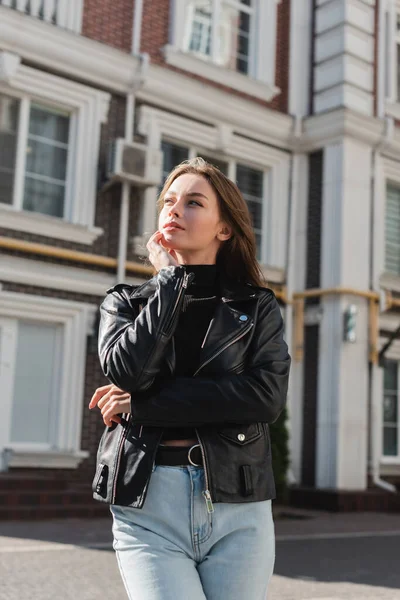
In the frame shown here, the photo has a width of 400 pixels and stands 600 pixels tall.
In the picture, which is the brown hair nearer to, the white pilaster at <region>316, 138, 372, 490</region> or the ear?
the ear

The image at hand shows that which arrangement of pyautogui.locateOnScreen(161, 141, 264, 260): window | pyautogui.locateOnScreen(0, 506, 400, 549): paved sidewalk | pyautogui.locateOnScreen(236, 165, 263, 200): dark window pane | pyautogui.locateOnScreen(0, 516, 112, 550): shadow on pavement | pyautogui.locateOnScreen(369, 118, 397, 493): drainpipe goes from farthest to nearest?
1. pyautogui.locateOnScreen(236, 165, 263, 200): dark window pane
2. pyautogui.locateOnScreen(161, 141, 264, 260): window
3. pyautogui.locateOnScreen(369, 118, 397, 493): drainpipe
4. pyautogui.locateOnScreen(0, 506, 400, 549): paved sidewalk
5. pyautogui.locateOnScreen(0, 516, 112, 550): shadow on pavement

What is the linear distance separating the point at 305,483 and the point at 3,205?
6.29 meters

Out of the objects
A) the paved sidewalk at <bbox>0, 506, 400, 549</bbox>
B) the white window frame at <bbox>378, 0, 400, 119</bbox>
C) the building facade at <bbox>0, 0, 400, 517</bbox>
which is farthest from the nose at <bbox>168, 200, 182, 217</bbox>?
the white window frame at <bbox>378, 0, 400, 119</bbox>

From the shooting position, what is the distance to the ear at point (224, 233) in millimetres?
2269

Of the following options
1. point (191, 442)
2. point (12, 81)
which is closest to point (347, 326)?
point (12, 81)

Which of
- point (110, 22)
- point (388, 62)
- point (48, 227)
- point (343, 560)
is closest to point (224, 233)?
point (343, 560)

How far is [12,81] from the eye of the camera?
10375 mm

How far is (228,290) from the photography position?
2.16 meters

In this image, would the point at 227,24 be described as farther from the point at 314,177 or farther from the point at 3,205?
the point at 3,205

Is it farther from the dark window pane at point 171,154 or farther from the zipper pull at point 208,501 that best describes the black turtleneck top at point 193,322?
the dark window pane at point 171,154

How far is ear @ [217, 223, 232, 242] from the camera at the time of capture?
2269 mm

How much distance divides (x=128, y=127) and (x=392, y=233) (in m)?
Result: 5.10

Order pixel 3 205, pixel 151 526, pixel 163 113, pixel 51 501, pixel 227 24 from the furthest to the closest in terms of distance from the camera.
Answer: pixel 227 24 < pixel 163 113 < pixel 3 205 < pixel 51 501 < pixel 151 526

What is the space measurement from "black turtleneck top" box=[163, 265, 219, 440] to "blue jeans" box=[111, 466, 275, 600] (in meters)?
0.13
